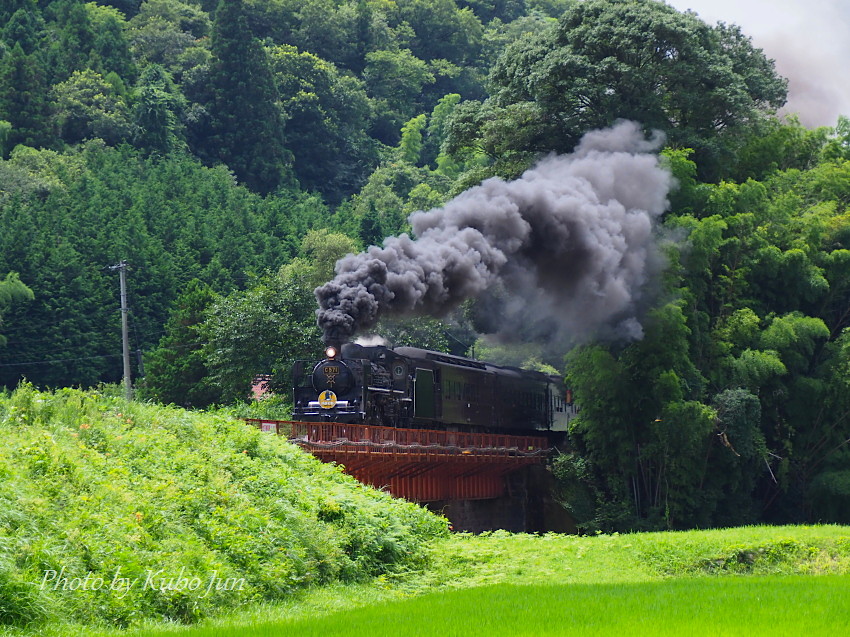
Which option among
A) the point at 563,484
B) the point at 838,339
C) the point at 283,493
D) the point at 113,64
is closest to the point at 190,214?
the point at 113,64

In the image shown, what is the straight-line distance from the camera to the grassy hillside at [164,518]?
46.5ft

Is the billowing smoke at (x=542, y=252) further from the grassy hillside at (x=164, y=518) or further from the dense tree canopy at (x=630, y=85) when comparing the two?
the grassy hillside at (x=164, y=518)

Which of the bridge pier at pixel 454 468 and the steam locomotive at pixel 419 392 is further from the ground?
the steam locomotive at pixel 419 392

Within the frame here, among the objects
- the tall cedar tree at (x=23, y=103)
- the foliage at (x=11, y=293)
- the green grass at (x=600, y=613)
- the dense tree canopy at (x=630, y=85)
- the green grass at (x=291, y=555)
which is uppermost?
the tall cedar tree at (x=23, y=103)

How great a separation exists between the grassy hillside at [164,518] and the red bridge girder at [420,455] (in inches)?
56.1

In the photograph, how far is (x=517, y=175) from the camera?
40.7 meters

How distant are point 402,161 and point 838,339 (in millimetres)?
74678

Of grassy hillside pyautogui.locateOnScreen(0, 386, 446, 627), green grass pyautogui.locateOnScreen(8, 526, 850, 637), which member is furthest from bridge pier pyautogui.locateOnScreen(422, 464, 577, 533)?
grassy hillside pyautogui.locateOnScreen(0, 386, 446, 627)

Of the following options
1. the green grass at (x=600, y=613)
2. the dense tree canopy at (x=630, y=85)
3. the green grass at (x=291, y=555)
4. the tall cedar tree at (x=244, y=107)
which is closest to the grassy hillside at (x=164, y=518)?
the green grass at (x=291, y=555)

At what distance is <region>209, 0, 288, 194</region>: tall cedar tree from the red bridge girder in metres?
62.9

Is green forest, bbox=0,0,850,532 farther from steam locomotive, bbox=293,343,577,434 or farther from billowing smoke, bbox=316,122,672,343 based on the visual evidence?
steam locomotive, bbox=293,343,577,434

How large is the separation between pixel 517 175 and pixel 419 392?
36.5 feet

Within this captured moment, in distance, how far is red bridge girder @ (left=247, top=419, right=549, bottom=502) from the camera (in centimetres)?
2609

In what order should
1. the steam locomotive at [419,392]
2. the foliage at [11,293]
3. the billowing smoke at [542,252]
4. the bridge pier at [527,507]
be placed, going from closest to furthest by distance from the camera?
the billowing smoke at [542,252], the steam locomotive at [419,392], the bridge pier at [527,507], the foliage at [11,293]
